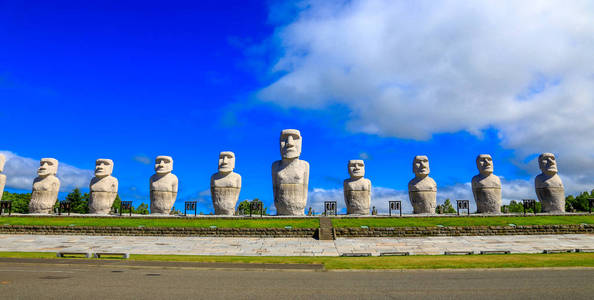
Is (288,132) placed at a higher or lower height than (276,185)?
higher

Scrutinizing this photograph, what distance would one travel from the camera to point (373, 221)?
2412cm

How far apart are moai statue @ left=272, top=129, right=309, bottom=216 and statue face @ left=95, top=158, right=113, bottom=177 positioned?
12880 mm

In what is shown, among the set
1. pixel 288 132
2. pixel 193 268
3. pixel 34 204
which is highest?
pixel 288 132

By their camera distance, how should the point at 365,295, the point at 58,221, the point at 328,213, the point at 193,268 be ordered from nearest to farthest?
the point at 365,295, the point at 193,268, the point at 58,221, the point at 328,213

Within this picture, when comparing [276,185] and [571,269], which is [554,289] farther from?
[276,185]

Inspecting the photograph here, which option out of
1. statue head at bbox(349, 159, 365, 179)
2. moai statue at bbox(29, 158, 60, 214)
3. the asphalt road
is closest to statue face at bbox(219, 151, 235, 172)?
statue head at bbox(349, 159, 365, 179)

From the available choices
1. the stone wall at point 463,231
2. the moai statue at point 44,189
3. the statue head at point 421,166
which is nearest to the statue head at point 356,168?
the statue head at point 421,166

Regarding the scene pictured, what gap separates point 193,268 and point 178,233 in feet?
32.7

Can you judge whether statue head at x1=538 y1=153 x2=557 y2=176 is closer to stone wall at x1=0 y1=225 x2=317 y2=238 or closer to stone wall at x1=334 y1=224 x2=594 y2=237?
stone wall at x1=334 y1=224 x2=594 y2=237

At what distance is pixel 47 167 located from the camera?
1302 inches

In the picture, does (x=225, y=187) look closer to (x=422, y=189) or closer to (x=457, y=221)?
(x=422, y=189)

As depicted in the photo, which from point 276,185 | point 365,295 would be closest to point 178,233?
point 276,185

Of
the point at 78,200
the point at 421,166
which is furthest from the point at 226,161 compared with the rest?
the point at 78,200

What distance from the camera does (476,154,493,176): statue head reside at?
30328 mm
